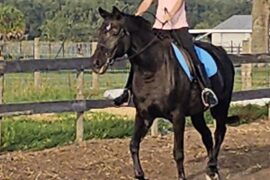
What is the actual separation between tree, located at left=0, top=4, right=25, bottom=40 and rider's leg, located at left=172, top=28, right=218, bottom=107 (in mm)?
41943

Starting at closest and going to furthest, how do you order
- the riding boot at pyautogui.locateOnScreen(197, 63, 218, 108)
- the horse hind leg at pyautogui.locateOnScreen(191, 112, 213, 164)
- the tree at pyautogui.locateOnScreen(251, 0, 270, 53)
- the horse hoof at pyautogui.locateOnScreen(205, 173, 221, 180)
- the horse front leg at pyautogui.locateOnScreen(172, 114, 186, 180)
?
the horse front leg at pyautogui.locateOnScreen(172, 114, 186, 180)
the riding boot at pyautogui.locateOnScreen(197, 63, 218, 108)
the horse hoof at pyautogui.locateOnScreen(205, 173, 221, 180)
the horse hind leg at pyautogui.locateOnScreen(191, 112, 213, 164)
the tree at pyautogui.locateOnScreen(251, 0, 270, 53)

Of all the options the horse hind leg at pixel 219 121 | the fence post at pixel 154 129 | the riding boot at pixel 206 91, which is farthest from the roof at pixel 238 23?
the riding boot at pixel 206 91

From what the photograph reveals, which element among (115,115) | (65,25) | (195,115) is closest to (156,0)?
(195,115)

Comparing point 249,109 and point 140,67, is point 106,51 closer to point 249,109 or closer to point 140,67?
point 140,67

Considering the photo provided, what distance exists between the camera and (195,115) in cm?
984

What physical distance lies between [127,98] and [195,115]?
105cm

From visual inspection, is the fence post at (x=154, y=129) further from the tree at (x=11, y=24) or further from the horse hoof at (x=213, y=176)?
the tree at (x=11, y=24)

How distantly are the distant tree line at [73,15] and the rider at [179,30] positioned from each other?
5186 centimetres

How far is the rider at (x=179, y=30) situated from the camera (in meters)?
9.34

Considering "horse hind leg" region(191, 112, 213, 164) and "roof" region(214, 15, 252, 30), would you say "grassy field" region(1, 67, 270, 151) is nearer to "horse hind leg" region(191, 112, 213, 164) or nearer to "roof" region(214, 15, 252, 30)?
"horse hind leg" region(191, 112, 213, 164)

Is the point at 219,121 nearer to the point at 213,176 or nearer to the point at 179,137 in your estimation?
the point at 213,176

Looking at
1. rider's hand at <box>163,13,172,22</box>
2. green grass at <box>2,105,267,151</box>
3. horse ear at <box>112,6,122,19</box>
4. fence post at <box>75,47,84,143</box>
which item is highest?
horse ear at <box>112,6,122,19</box>

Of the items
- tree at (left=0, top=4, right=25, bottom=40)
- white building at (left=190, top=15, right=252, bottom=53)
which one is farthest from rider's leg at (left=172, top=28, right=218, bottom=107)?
white building at (left=190, top=15, right=252, bottom=53)

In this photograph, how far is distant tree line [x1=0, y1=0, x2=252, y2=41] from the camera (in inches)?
3164
